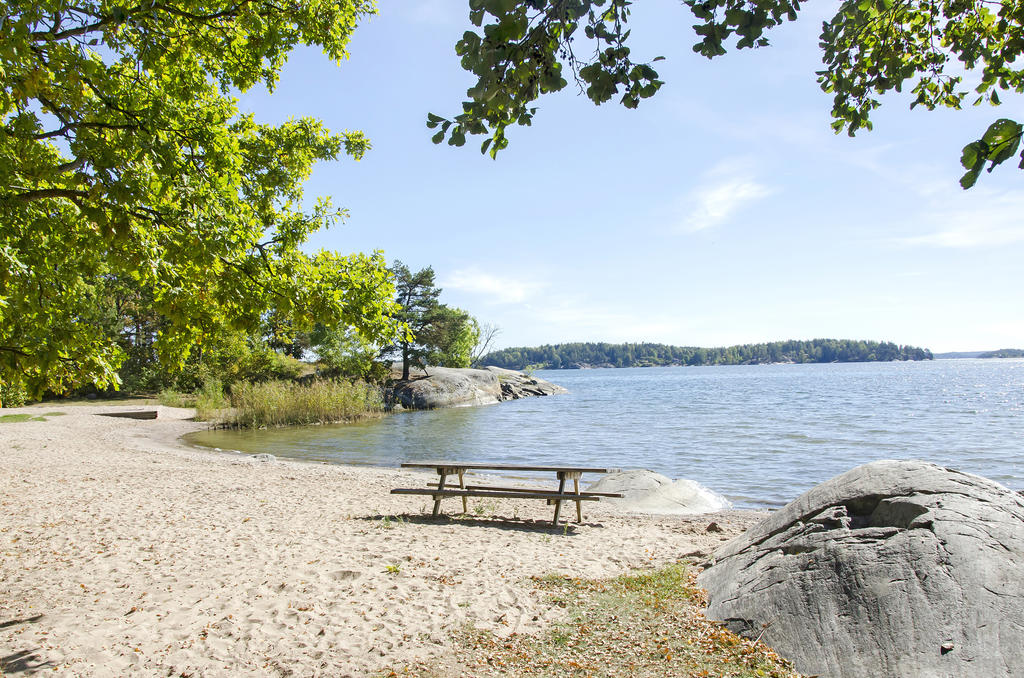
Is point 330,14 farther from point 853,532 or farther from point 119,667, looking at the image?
point 853,532

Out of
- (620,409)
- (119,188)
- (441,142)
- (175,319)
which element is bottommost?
(620,409)

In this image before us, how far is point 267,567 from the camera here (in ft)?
20.9

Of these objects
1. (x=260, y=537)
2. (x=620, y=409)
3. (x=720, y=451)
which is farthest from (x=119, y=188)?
(x=620, y=409)

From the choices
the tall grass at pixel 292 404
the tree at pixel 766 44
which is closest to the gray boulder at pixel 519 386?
the tall grass at pixel 292 404

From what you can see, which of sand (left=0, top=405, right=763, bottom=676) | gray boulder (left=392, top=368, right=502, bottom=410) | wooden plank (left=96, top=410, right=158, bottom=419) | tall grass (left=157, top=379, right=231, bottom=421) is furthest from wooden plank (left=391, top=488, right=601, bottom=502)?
gray boulder (left=392, top=368, right=502, bottom=410)

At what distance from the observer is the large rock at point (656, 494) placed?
11125mm

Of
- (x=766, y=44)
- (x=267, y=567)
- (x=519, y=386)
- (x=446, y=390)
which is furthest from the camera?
(x=519, y=386)

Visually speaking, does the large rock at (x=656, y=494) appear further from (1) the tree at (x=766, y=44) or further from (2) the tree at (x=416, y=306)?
(2) the tree at (x=416, y=306)

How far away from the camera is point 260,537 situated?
763 centimetres

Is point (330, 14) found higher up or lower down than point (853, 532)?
higher up

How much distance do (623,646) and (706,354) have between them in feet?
616

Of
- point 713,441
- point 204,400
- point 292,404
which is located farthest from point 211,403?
point 713,441

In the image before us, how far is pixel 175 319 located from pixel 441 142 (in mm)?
4371

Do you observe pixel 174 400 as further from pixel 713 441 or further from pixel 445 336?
pixel 713 441
